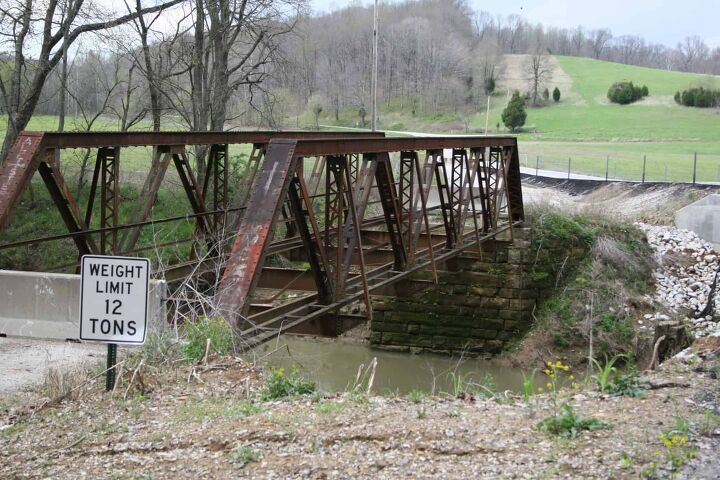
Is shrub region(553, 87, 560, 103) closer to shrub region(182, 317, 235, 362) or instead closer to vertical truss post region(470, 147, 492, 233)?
vertical truss post region(470, 147, 492, 233)

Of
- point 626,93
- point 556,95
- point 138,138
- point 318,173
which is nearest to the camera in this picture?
point 138,138

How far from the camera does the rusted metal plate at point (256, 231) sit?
894 centimetres

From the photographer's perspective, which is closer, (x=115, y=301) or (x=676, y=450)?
(x=676, y=450)

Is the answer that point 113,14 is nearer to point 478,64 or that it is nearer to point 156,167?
point 156,167

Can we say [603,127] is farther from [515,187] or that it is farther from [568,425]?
[568,425]

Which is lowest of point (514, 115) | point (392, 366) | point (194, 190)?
point (392, 366)

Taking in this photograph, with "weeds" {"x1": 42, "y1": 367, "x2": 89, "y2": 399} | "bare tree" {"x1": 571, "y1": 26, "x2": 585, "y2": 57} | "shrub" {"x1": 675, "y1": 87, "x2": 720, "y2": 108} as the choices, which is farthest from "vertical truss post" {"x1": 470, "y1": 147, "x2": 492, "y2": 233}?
"bare tree" {"x1": 571, "y1": 26, "x2": 585, "y2": 57}

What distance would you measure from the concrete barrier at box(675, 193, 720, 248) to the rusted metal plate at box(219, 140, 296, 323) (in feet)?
67.4

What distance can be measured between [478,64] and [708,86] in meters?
28.2

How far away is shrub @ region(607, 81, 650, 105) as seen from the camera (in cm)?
9275

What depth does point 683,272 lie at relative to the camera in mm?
24891

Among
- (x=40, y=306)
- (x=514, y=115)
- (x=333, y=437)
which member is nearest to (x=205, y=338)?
(x=333, y=437)

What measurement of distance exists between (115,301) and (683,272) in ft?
71.2

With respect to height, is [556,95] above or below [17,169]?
above
